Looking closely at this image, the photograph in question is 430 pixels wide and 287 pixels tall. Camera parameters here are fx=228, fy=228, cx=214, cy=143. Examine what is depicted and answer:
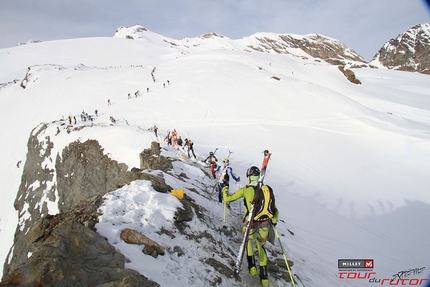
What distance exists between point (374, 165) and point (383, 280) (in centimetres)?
1442

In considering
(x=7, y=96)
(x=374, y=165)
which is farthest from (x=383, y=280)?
(x=7, y=96)

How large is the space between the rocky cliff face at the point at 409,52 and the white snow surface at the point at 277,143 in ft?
216

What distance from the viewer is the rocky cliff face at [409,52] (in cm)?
10488

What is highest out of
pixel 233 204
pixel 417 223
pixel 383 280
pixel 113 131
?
pixel 113 131

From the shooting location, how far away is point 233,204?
9.07 metres

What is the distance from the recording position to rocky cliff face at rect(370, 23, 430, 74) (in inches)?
4129

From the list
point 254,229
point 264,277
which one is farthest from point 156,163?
point 264,277

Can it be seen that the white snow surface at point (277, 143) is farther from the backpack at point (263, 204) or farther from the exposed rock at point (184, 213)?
the backpack at point (263, 204)

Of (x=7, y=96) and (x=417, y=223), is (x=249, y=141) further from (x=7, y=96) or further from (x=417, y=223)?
(x=7, y=96)

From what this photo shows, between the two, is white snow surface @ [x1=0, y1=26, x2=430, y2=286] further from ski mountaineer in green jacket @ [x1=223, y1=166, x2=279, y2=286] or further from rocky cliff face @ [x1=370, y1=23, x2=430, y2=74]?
rocky cliff face @ [x1=370, y1=23, x2=430, y2=74]

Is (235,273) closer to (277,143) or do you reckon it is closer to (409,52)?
(277,143)

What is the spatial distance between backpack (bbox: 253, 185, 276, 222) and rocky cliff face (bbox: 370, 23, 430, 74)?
436 ft

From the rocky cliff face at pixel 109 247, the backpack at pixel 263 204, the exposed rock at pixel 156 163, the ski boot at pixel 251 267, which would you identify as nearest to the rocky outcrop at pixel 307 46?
the exposed rock at pixel 156 163

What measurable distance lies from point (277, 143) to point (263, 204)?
61.2ft
